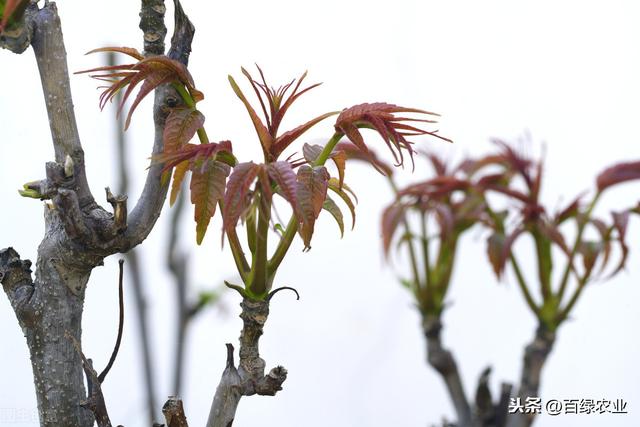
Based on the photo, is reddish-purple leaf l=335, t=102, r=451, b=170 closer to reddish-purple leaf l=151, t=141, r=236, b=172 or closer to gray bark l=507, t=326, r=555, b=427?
reddish-purple leaf l=151, t=141, r=236, b=172

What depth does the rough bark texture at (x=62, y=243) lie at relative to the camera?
533mm

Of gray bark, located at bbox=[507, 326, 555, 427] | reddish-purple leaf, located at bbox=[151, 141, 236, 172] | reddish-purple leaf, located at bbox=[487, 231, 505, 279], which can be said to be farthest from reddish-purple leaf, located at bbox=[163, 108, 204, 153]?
gray bark, located at bbox=[507, 326, 555, 427]

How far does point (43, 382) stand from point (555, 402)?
81 cm

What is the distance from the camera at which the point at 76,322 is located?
1.88 feet

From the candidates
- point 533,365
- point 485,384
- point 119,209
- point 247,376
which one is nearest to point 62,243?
point 119,209

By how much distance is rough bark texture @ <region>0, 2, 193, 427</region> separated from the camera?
533 mm

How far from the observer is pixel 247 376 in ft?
1.86

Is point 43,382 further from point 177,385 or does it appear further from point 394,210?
point 394,210

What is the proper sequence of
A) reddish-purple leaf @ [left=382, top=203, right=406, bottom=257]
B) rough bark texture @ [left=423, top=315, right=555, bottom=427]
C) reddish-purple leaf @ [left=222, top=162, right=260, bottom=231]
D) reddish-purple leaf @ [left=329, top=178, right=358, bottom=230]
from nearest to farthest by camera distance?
1. reddish-purple leaf @ [left=222, top=162, right=260, bottom=231]
2. reddish-purple leaf @ [left=329, top=178, right=358, bottom=230]
3. rough bark texture @ [left=423, top=315, right=555, bottom=427]
4. reddish-purple leaf @ [left=382, top=203, right=406, bottom=257]

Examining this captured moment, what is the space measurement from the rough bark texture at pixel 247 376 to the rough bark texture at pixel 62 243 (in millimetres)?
104

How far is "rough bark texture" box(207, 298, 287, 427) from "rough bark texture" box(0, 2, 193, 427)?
104mm

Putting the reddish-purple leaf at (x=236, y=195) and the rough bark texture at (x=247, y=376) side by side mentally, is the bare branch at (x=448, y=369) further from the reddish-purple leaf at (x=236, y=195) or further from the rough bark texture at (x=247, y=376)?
the reddish-purple leaf at (x=236, y=195)

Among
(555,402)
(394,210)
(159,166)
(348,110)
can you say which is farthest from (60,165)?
(555,402)

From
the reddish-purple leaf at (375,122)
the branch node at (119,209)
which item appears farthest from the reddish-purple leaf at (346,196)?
the branch node at (119,209)
